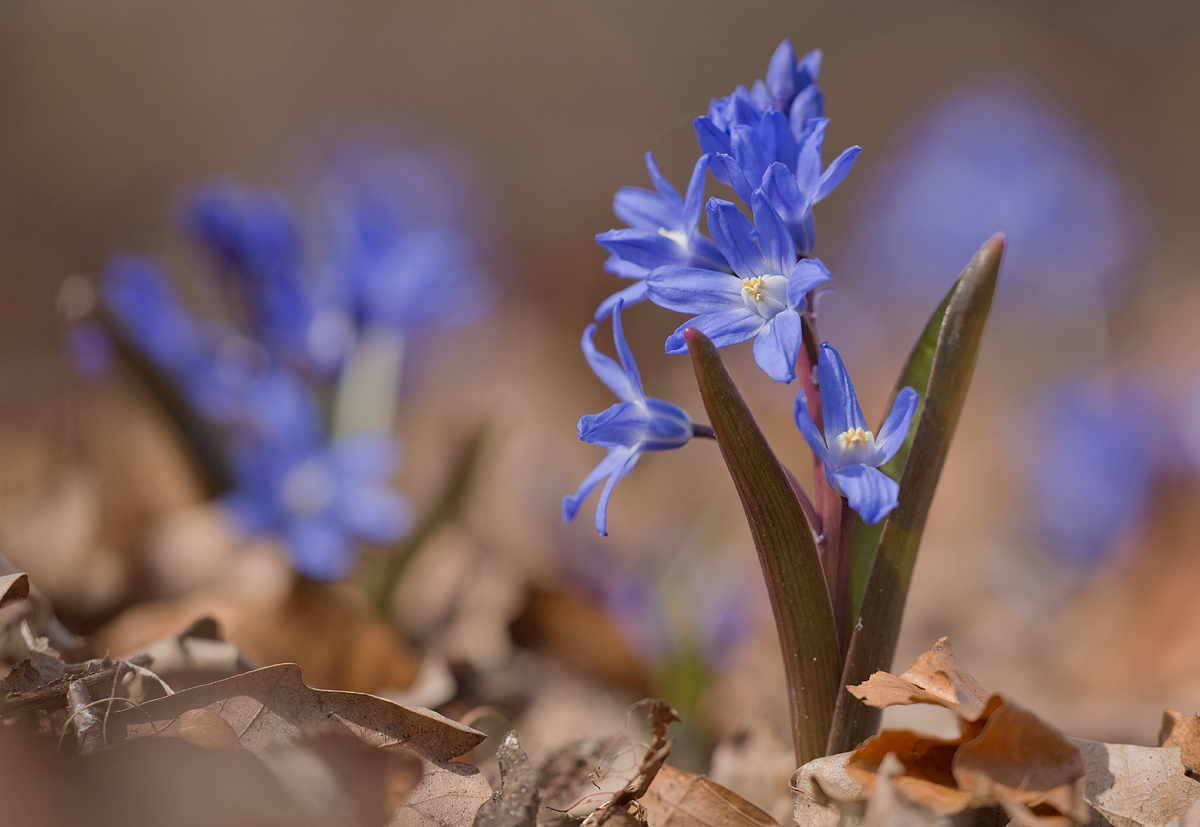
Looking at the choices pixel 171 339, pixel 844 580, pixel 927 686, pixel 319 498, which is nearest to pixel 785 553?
pixel 844 580

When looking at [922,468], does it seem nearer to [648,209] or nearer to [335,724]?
[648,209]

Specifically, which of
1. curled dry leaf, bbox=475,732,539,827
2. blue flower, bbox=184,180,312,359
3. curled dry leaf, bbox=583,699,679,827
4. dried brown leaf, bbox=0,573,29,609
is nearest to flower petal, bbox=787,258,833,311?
curled dry leaf, bbox=583,699,679,827

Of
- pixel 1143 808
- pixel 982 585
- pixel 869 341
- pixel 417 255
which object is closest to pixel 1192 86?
pixel 869 341

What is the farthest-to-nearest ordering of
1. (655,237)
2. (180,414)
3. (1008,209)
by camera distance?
(1008,209), (180,414), (655,237)

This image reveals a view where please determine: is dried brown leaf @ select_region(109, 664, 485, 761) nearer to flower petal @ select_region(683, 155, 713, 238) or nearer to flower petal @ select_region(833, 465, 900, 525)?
flower petal @ select_region(833, 465, 900, 525)

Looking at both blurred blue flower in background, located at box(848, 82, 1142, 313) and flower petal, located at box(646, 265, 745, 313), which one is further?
blurred blue flower in background, located at box(848, 82, 1142, 313)

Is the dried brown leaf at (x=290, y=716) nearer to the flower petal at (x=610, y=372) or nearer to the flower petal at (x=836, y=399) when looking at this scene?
the flower petal at (x=610, y=372)

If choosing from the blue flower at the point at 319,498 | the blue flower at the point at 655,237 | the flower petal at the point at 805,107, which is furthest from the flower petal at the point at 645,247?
the blue flower at the point at 319,498
